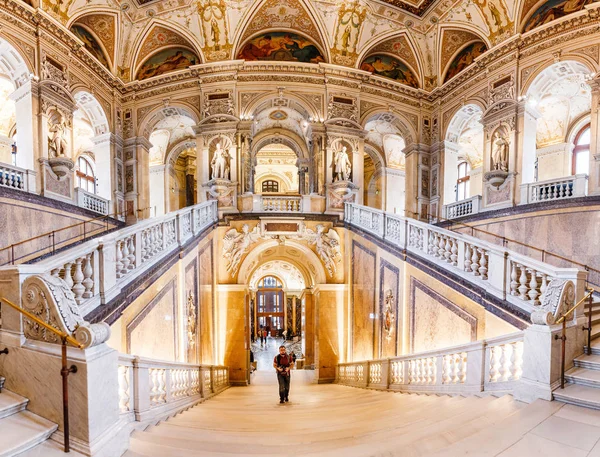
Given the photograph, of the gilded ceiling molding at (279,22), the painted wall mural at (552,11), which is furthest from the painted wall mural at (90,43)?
the painted wall mural at (552,11)

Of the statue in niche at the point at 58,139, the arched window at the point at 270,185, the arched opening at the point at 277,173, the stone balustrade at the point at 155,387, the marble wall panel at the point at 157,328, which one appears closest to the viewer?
the stone balustrade at the point at 155,387

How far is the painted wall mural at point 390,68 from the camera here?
13789 millimetres

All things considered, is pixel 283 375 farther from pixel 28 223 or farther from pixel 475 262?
pixel 28 223

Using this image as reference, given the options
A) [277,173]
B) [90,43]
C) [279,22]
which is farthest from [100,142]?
[277,173]

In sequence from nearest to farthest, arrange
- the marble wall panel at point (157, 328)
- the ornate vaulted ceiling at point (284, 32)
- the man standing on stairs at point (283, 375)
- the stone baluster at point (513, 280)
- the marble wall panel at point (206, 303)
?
the stone baluster at point (513, 280) < the marble wall panel at point (157, 328) < the man standing on stairs at point (283, 375) < the marble wall panel at point (206, 303) < the ornate vaulted ceiling at point (284, 32)

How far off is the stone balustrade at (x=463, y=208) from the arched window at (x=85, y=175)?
17448mm

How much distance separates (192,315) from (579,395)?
306 inches

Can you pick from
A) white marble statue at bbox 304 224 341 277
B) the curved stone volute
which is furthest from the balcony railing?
the curved stone volute

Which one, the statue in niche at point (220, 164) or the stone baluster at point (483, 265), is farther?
the statue in niche at point (220, 164)

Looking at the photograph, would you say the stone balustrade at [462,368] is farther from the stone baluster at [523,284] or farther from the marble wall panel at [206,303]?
the marble wall panel at [206,303]

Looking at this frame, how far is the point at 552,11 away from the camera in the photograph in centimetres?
1030

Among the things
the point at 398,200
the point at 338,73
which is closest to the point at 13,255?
the point at 338,73

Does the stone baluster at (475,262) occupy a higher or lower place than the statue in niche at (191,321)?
higher

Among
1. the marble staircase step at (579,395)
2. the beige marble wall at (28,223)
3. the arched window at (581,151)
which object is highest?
the arched window at (581,151)
